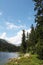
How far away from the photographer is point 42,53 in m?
41.3

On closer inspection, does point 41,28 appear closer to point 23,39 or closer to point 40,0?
point 40,0

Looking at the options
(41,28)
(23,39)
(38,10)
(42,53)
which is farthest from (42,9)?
(23,39)

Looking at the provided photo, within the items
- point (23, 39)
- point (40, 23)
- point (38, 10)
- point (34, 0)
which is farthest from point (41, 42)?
point (23, 39)

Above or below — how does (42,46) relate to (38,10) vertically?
below

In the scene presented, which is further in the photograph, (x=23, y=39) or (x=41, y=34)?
(x=23, y=39)

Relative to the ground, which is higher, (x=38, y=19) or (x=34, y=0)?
(x=34, y=0)

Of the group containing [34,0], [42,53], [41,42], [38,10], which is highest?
[34,0]

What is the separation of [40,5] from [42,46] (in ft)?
30.1

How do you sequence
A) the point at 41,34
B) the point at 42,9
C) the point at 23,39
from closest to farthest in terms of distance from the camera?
the point at 42,9
the point at 41,34
the point at 23,39

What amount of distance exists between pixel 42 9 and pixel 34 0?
3.24 metres

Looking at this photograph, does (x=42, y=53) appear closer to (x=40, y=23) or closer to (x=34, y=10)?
(x=40, y=23)

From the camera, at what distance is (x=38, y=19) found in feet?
135

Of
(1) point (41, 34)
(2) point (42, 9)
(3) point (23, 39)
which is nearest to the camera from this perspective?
(2) point (42, 9)

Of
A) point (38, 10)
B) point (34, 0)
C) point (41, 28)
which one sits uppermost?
point (34, 0)
